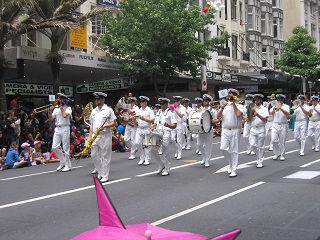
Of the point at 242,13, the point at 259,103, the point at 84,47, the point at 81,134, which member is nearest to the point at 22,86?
the point at 84,47

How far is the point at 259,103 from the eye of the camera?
1364 cm

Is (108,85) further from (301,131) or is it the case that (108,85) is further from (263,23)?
(263,23)

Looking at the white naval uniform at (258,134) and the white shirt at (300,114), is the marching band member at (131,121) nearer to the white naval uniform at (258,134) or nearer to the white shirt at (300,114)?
the white naval uniform at (258,134)

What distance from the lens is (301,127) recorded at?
54.3 feet

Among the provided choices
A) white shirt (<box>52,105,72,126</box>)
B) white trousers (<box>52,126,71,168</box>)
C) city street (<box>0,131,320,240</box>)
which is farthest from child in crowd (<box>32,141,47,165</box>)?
white shirt (<box>52,105,72,126</box>)

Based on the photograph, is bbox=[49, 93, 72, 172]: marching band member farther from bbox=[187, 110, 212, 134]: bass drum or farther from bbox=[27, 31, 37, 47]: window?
bbox=[27, 31, 37, 47]: window

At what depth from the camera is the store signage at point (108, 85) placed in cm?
2675

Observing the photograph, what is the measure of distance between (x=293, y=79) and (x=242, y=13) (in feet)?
25.7

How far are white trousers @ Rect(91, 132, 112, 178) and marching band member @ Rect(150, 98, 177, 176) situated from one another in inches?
45.5

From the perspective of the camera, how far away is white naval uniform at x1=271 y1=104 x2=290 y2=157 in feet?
48.7

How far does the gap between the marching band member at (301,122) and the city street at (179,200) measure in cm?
215

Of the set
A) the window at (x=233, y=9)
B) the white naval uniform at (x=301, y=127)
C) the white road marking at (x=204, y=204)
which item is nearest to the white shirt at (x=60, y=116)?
the white road marking at (x=204, y=204)

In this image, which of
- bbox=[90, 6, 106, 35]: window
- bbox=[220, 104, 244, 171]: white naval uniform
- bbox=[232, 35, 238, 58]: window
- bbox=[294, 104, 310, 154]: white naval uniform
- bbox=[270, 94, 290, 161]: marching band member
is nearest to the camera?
bbox=[220, 104, 244, 171]: white naval uniform

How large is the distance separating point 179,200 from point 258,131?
5.31 meters
